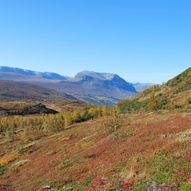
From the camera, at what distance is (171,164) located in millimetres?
27922

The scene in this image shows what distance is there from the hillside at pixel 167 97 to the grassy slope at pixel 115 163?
4370 centimetres

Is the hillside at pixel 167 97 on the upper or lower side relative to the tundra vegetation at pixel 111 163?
upper

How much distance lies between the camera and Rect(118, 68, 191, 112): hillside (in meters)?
94.4

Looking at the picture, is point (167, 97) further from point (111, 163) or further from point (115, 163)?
point (115, 163)

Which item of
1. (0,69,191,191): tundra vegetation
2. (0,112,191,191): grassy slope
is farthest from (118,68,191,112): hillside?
(0,112,191,191): grassy slope

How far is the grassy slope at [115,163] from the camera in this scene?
2738 cm

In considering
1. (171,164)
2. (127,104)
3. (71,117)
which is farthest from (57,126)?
(171,164)

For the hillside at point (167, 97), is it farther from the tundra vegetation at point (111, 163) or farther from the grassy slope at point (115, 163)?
the grassy slope at point (115, 163)

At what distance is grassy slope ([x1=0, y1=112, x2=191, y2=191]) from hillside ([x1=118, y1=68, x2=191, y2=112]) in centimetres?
4370

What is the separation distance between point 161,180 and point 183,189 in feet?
10.6

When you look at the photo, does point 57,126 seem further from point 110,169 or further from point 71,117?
point 110,169

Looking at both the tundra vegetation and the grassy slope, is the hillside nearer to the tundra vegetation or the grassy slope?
the tundra vegetation

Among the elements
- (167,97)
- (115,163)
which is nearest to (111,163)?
(115,163)

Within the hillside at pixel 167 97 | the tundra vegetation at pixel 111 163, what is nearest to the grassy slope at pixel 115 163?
the tundra vegetation at pixel 111 163
